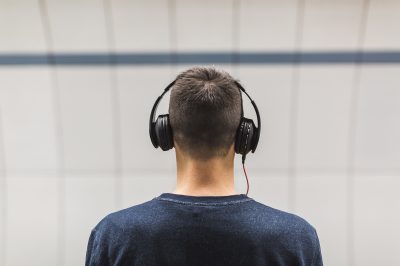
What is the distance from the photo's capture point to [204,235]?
1051 mm

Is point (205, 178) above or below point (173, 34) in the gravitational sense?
below

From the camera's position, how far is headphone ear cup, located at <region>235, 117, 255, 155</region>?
1.24 meters

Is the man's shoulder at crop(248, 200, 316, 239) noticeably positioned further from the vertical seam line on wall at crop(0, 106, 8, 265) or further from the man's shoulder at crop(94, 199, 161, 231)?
the vertical seam line on wall at crop(0, 106, 8, 265)

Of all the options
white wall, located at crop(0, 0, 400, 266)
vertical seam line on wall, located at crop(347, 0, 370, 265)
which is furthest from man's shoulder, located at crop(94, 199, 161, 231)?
vertical seam line on wall, located at crop(347, 0, 370, 265)

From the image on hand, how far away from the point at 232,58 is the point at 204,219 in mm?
1709

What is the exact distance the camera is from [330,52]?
2613 mm

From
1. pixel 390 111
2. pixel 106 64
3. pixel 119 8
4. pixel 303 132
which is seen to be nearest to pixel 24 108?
pixel 106 64

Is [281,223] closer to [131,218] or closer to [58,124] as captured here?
[131,218]

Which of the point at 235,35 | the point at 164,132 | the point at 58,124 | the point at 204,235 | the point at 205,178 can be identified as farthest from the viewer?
the point at 58,124

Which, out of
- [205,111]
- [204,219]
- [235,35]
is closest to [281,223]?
[204,219]

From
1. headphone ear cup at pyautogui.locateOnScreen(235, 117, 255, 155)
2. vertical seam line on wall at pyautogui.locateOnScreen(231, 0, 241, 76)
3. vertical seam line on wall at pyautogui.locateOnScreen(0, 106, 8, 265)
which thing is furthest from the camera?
vertical seam line on wall at pyautogui.locateOnScreen(0, 106, 8, 265)

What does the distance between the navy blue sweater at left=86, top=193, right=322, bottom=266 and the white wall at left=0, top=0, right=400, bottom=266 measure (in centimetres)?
157

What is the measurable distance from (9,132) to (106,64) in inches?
31.0

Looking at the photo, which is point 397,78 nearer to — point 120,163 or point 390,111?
point 390,111
